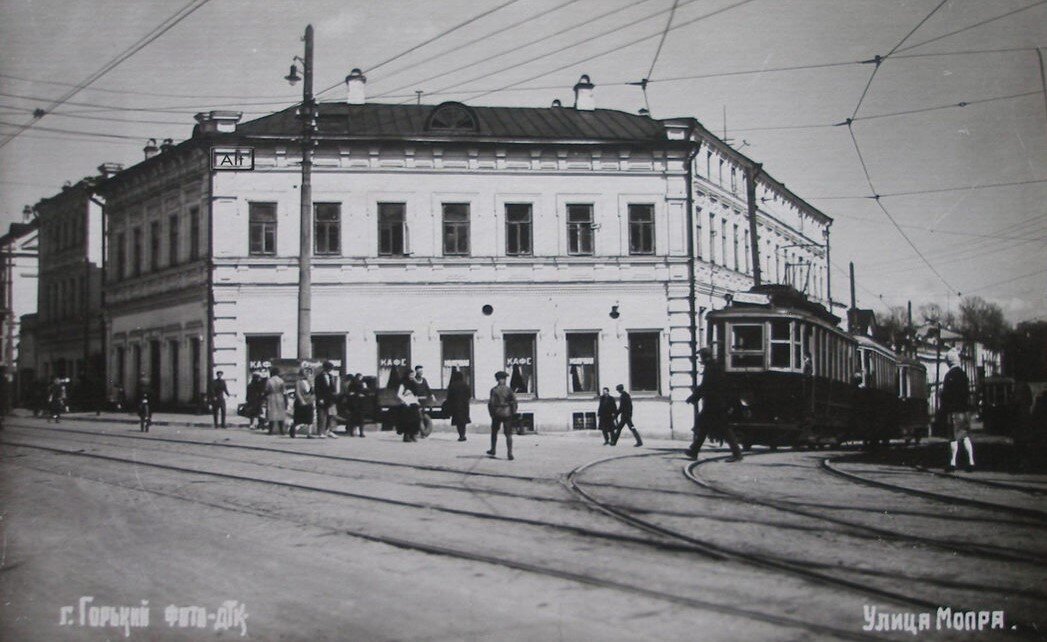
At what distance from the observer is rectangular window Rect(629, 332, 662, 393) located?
34.2 metres

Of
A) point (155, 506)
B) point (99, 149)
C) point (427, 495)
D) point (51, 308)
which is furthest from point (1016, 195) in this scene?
point (51, 308)

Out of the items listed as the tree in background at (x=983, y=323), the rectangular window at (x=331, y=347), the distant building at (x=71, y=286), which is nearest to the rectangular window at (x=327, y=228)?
the rectangular window at (x=331, y=347)

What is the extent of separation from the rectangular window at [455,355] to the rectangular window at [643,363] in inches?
219

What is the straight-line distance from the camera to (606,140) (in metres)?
34.4

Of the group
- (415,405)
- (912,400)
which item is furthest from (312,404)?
(912,400)

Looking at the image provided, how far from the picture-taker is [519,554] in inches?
330

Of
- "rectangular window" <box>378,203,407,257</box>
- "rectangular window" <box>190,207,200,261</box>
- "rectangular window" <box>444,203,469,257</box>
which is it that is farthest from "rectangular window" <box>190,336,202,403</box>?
"rectangular window" <box>444,203,469,257</box>

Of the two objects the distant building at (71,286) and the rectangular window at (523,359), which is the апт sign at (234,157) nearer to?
the rectangular window at (523,359)

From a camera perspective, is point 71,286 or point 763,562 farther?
point 71,286

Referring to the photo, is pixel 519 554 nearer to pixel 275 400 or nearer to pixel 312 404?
pixel 312 404

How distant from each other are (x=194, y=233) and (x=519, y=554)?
2879cm

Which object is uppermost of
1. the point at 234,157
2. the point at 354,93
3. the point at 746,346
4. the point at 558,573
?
the point at 354,93

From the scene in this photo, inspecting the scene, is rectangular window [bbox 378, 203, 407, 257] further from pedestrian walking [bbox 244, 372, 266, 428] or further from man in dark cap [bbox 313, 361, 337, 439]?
man in dark cap [bbox 313, 361, 337, 439]

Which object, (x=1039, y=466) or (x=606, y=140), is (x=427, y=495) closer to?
(x=1039, y=466)
